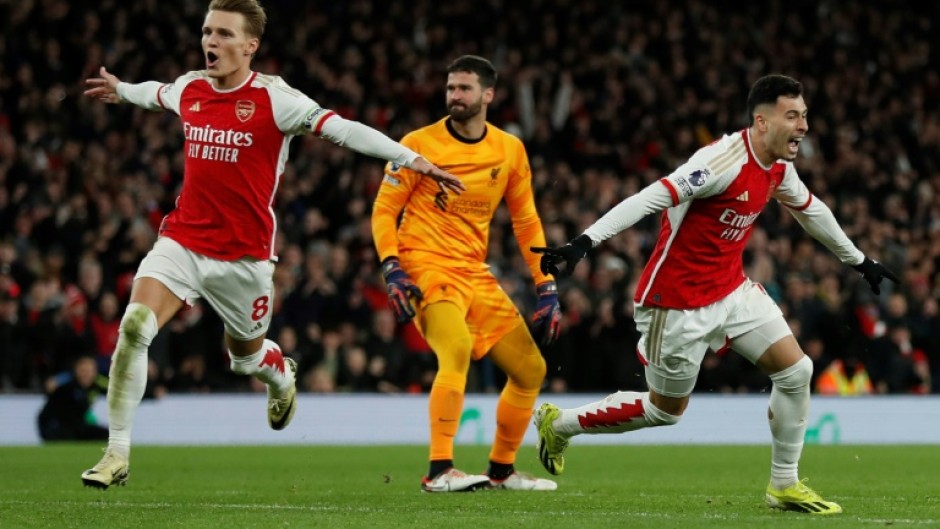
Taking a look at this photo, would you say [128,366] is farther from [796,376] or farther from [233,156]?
[796,376]

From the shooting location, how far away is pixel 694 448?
16.3 m

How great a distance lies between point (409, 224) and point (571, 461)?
4.64 m

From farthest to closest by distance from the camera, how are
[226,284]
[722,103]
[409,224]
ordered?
[722,103] → [409,224] → [226,284]

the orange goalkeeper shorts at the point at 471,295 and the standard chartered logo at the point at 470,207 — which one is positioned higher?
the standard chartered logo at the point at 470,207

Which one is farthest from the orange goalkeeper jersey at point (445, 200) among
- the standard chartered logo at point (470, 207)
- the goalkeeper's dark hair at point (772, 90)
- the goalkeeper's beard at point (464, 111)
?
the goalkeeper's dark hair at point (772, 90)

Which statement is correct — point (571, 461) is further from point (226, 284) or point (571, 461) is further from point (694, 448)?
point (226, 284)

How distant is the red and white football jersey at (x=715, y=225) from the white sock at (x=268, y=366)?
239 centimetres

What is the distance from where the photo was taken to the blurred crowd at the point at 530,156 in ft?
58.0

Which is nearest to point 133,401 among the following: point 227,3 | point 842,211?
point 227,3

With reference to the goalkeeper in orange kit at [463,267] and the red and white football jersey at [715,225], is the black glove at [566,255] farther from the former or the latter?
the goalkeeper in orange kit at [463,267]

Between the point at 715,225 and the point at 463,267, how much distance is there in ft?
6.65

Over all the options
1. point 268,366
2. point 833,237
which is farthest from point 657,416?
Answer: point 268,366

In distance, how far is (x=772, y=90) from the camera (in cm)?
850

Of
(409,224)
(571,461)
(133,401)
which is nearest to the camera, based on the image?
(133,401)
